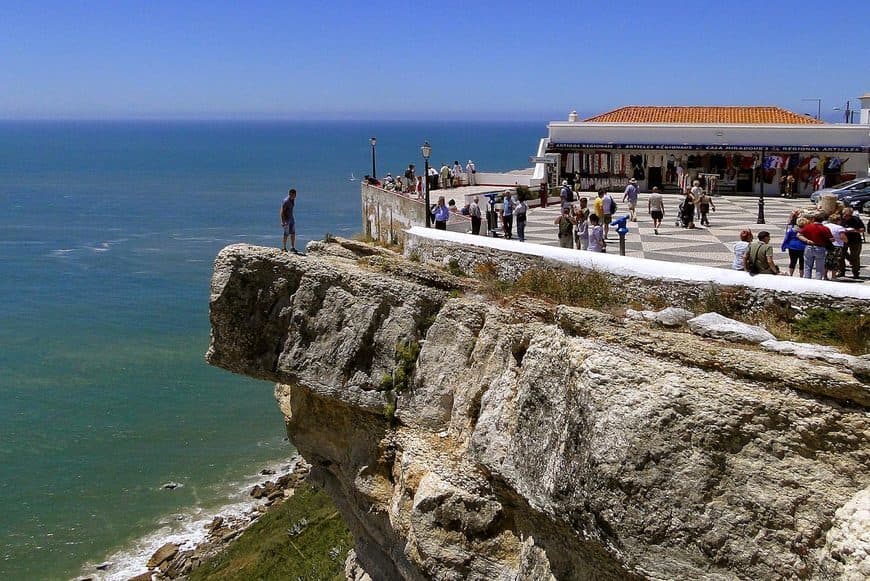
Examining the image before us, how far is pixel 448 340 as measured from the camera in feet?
46.4

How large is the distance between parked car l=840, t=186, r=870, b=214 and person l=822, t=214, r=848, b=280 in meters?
8.90

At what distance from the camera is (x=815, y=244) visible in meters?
13.8

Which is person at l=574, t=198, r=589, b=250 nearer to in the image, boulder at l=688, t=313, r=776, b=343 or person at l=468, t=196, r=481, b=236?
person at l=468, t=196, r=481, b=236

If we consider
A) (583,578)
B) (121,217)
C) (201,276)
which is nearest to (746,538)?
(583,578)

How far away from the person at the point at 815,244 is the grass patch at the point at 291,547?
1208 cm

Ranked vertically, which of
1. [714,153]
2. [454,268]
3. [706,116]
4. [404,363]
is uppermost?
[706,116]

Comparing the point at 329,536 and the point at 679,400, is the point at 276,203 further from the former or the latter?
the point at 679,400

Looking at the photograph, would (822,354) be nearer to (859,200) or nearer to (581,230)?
(581,230)

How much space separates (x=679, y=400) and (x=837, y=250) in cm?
615

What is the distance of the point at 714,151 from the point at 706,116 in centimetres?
377

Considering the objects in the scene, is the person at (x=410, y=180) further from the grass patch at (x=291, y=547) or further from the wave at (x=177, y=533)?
the wave at (x=177, y=533)

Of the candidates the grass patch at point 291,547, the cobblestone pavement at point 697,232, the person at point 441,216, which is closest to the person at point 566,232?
the cobblestone pavement at point 697,232

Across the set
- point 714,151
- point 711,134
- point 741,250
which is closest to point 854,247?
point 741,250

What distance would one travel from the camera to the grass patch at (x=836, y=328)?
36.5ft
